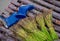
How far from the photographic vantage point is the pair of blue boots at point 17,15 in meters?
4.71

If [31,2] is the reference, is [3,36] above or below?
below

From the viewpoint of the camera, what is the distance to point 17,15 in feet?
15.7

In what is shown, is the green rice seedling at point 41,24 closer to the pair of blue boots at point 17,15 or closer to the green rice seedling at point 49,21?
the green rice seedling at point 49,21

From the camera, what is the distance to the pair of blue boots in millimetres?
4707

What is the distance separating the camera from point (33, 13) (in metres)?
4.78

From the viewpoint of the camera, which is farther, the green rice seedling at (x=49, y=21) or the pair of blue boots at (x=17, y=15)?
the pair of blue boots at (x=17, y=15)

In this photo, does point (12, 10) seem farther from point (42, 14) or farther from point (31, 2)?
point (42, 14)

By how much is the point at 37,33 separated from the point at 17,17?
0.86 metres

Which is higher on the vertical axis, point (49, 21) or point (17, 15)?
point (49, 21)

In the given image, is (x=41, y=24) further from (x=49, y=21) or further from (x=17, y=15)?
(x=17, y=15)

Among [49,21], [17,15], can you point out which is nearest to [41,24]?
[49,21]

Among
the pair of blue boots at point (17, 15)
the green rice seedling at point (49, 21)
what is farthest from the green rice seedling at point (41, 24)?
the pair of blue boots at point (17, 15)

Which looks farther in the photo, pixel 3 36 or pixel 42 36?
pixel 3 36

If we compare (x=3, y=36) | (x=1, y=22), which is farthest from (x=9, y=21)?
(x=3, y=36)
